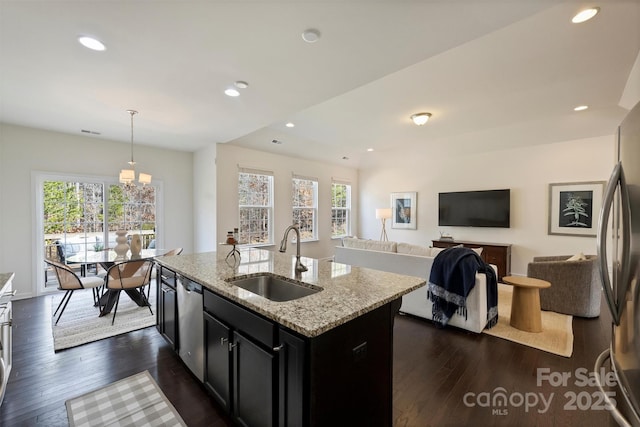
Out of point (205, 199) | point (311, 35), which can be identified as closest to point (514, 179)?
point (311, 35)

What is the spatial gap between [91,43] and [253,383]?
2.73 metres

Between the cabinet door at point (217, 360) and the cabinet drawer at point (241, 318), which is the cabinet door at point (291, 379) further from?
the cabinet door at point (217, 360)

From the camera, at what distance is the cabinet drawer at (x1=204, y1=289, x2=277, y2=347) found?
138 cm

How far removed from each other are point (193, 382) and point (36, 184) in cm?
447

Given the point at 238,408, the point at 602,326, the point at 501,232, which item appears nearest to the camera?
the point at 238,408

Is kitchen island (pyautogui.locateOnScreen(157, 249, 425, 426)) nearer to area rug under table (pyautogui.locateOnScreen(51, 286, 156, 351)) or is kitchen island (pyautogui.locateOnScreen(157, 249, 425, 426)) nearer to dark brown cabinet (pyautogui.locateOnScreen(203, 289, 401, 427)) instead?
dark brown cabinet (pyautogui.locateOnScreen(203, 289, 401, 427))

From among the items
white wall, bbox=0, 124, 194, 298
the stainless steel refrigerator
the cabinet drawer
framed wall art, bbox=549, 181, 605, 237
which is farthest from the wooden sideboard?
white wall, bbox=0, 124, 194, 298

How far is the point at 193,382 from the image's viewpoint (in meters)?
2.21

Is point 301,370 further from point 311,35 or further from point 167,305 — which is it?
point 311,35

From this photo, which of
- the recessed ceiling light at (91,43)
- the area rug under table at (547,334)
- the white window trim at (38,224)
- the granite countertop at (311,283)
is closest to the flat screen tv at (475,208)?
the area rug under table at (547,334)

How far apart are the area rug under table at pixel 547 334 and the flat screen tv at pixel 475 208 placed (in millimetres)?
2498

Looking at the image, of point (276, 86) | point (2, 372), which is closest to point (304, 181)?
point (276, 86)

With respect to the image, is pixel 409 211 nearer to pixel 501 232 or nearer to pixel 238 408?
pixel 501 232

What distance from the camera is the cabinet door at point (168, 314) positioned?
2439 millimetres
